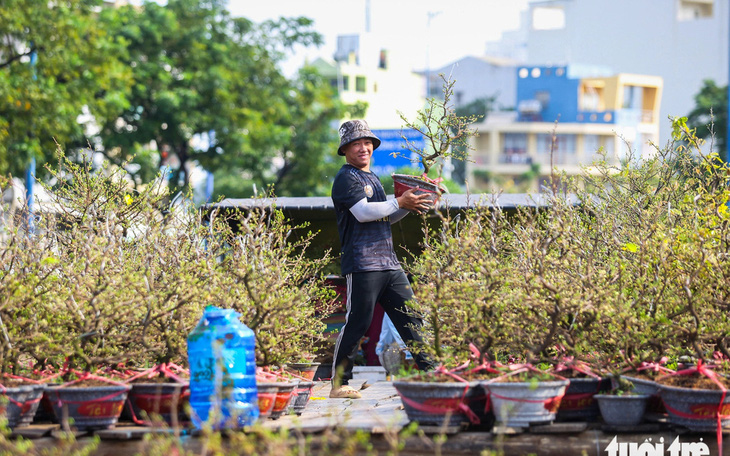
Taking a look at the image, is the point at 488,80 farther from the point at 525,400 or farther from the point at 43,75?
the point at 525,400

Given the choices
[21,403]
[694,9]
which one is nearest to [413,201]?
[21,403]

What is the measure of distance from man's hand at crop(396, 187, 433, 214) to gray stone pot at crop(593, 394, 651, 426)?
6.21 ft

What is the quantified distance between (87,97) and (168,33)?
8.21 metres

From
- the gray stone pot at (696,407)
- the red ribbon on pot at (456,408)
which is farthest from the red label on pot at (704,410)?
the red ribbon on pot at (456,408)

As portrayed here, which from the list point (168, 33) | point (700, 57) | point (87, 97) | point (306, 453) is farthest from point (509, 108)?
point (306, 453)

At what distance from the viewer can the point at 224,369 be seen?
532cm

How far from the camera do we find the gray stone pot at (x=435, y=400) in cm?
547

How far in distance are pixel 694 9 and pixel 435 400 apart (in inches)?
3414

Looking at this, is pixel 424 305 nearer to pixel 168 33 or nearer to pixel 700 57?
pixel 168 33

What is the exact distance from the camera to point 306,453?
456 cm

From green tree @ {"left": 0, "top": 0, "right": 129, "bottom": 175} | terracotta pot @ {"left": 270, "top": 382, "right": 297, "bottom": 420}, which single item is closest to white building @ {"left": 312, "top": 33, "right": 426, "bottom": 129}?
green tree @ {"left": 0, "top": 0, "right": 129, "bottom": 175}

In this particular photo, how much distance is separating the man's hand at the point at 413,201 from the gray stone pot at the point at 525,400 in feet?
5.45

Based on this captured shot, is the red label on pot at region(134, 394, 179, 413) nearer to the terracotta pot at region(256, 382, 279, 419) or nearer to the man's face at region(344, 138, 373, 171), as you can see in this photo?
the terracotta pot at region(256, 382, 279, 419)

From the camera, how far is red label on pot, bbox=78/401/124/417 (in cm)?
551
